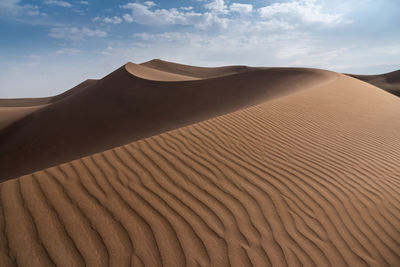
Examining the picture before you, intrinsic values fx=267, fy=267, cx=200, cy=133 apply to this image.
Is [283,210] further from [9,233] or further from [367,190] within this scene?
[9,233]

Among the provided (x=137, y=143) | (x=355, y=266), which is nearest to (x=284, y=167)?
(x=355, y=266)

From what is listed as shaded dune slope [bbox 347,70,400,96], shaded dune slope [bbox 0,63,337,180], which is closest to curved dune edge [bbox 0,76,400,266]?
shaded dune slope [bbox 0,63,337,180]

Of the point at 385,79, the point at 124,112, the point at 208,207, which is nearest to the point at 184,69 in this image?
the point at 124,112

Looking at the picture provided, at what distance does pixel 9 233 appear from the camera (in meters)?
2.15

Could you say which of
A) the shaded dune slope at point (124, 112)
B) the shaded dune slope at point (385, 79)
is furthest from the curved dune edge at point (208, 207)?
the shaded dune slope at point (385, 79)

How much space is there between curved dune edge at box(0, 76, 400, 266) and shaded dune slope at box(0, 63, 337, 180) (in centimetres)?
567

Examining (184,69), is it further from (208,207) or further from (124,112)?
(208,207)

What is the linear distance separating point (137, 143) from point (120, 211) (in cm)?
167

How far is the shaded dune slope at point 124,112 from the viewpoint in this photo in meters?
10.3

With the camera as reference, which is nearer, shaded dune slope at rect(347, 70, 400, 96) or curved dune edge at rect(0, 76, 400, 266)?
curved dune edge at rect(0, 76, 400, 266)

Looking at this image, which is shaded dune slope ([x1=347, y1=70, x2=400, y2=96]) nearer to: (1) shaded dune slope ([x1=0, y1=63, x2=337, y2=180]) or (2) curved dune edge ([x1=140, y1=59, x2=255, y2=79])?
(2) curved dune edge ([x1=140, y1=59, x2=255, y2=79])

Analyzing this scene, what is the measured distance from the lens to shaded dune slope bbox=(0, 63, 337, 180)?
404 inches

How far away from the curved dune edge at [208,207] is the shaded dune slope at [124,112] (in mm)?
5666

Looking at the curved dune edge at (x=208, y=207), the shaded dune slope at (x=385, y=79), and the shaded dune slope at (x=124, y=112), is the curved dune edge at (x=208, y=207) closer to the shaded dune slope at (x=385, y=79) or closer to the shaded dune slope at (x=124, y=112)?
the shaded dune slope at (x=124, y=112)
